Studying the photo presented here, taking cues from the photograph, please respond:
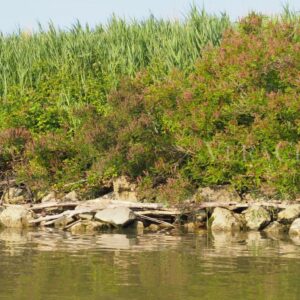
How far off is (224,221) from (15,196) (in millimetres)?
5089

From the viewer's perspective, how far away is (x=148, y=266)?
1294 centimetres

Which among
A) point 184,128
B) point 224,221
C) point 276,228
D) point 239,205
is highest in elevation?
point 184,128

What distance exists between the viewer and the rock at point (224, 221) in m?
17.5

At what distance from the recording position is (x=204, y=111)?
1792 centimetres

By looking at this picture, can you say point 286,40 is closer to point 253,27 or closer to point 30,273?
point 253,27

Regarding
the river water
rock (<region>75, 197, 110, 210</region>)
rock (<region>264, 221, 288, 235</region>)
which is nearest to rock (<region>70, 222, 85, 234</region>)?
rock (<region>75, 197, 110, 210</region>)

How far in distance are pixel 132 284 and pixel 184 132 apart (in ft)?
24.3

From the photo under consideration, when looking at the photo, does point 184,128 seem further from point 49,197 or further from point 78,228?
point 49,197

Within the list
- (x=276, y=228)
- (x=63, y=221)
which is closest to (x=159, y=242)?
(x=276, y=228)

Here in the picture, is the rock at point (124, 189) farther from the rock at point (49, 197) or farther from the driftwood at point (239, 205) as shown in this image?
the driftwood at point (239, 205)

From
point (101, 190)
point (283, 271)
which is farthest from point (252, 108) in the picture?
point (283, 271)

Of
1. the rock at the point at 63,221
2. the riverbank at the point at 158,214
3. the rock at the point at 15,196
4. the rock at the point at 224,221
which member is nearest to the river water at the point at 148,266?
the rock at the point at 224,221

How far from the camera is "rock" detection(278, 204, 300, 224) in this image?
57.9ft

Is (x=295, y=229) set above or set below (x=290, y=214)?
below
